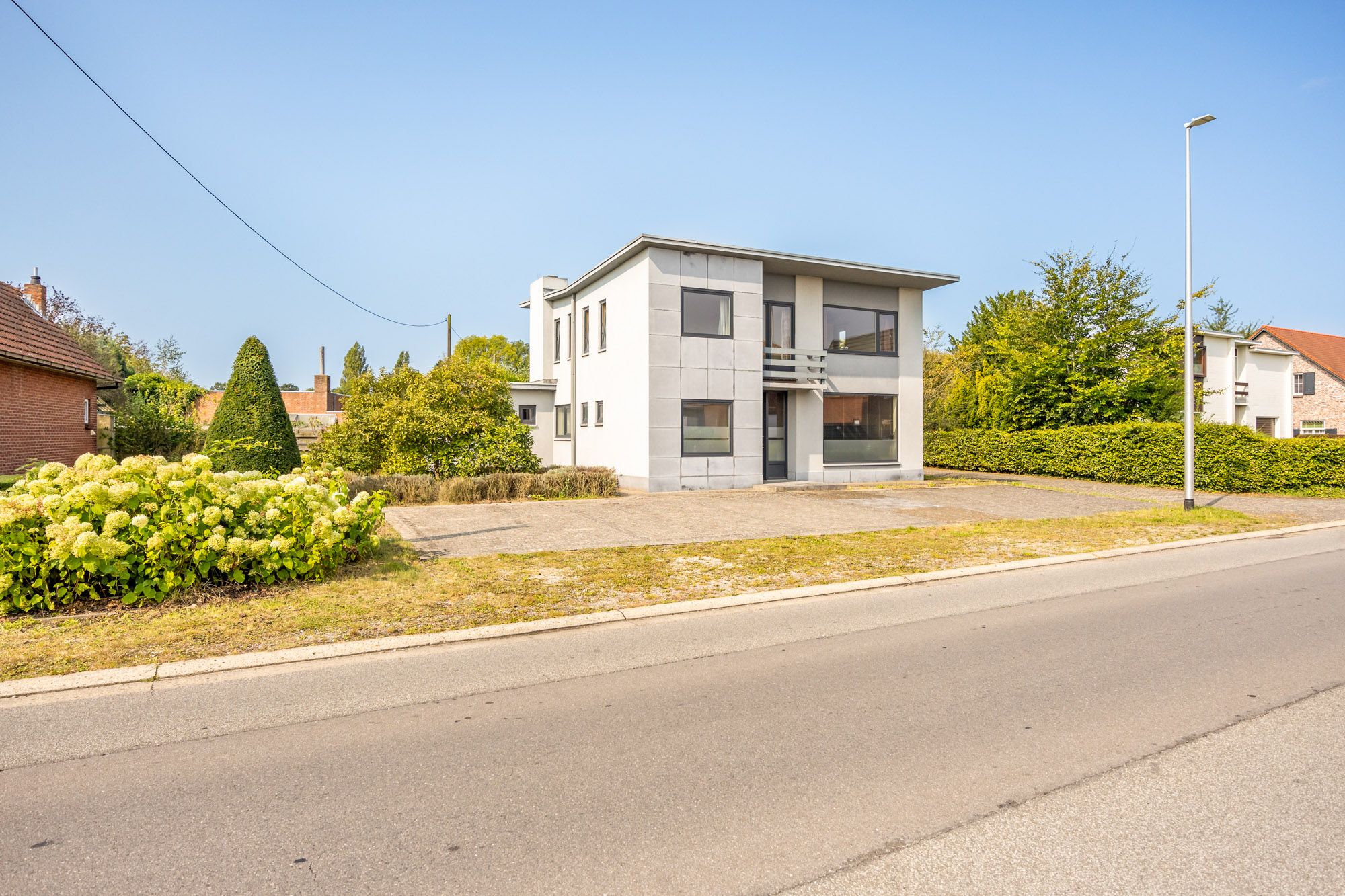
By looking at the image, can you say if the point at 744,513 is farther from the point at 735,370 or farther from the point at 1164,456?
the point at 1164,456

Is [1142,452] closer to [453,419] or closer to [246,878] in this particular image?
[453,419]

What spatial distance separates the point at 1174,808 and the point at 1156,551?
8.90 m

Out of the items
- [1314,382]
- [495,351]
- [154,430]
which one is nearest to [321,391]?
[495,351]

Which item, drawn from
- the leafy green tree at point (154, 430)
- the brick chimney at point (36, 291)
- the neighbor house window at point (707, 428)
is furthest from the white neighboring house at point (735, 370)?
the brick chimney at point (36, 291)

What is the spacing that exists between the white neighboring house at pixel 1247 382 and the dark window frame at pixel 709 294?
27.8 m

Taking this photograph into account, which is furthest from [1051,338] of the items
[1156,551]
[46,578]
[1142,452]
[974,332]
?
[46,578]

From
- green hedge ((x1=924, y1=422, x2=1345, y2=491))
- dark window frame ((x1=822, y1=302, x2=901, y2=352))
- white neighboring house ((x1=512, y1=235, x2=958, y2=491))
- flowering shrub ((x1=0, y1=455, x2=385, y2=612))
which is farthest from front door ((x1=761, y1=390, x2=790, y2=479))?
flowering shrub ((x1=0, y1=455, x2=385, y2=612))

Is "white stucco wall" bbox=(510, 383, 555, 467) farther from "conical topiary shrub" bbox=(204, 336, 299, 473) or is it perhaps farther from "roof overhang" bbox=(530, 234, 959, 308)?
"conical topiary shrub" bbox=(204, 336, 299, 473)

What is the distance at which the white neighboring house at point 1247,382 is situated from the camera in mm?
37281

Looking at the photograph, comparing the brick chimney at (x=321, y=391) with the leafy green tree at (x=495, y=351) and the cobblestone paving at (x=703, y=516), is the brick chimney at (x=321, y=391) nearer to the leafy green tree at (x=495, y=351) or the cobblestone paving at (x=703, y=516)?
the leafy green tree at (x=495, y=351)

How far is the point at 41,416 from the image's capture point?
17.4m

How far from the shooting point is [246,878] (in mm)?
2779

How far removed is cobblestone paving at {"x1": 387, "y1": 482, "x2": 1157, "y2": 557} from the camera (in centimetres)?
1077

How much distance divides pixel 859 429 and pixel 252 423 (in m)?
15.9
